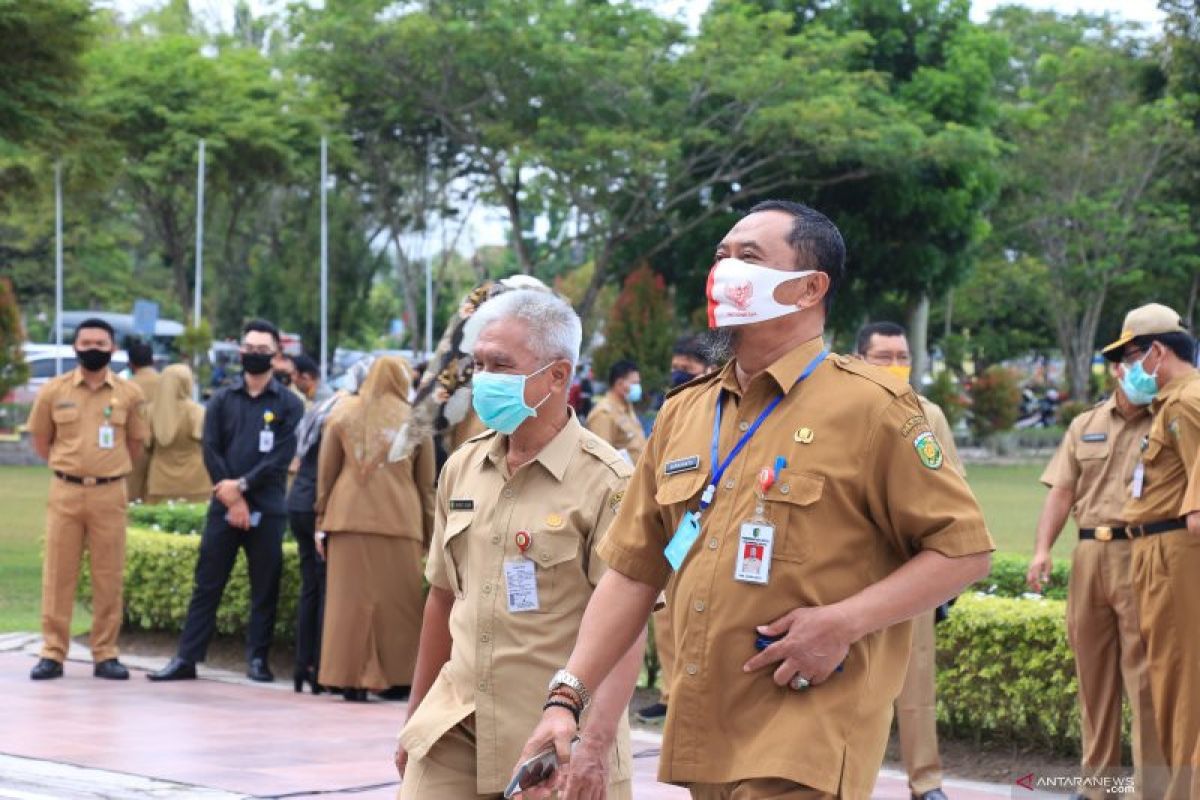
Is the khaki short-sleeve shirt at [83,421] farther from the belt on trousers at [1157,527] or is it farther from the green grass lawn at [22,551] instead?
the belt on trousers at [1157,527]

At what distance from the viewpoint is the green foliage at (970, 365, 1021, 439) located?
39375 mm

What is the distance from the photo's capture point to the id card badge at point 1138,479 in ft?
24.7

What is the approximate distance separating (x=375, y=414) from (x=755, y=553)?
7068 mm

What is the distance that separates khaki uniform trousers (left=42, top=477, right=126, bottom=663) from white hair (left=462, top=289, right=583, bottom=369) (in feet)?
21.1

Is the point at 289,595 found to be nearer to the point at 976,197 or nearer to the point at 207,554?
the point at 207,554

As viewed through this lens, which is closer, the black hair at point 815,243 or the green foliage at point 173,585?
the black hair at point 815,243

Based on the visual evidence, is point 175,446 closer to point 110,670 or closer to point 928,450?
point 110,670

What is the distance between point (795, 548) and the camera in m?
3.47

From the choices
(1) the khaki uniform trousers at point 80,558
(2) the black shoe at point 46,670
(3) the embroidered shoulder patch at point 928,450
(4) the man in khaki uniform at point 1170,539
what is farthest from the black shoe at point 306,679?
(3) the embroidered shoulder patch at point 928,450

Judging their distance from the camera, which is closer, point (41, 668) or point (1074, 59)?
point (41, 668)

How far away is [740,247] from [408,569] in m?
7.10

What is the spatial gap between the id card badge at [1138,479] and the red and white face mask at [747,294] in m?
4.31

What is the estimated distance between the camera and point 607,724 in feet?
12.5

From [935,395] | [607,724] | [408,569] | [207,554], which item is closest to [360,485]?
[408,569]
